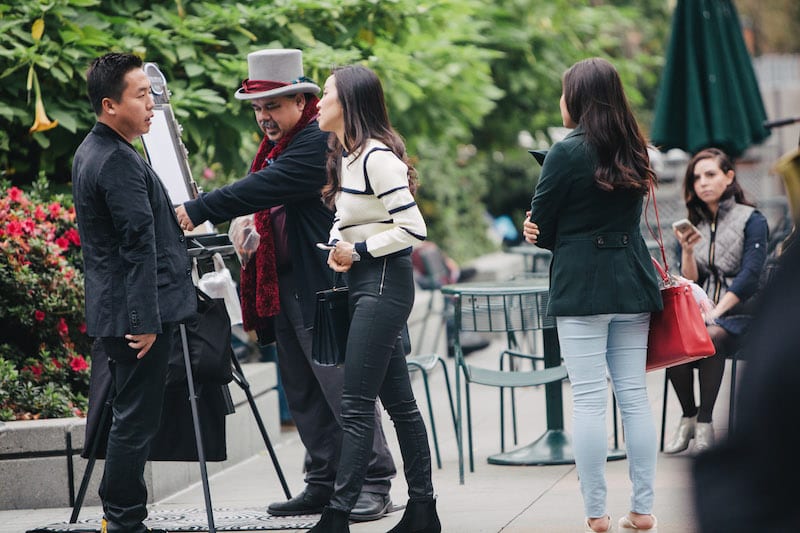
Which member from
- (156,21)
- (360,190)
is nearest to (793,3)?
(156,21)

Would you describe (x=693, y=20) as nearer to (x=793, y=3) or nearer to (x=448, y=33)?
(x=448, y=33)

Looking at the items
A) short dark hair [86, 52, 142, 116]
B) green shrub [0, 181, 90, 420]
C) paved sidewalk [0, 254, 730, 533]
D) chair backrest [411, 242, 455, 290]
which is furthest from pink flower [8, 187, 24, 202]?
chair backrest [411, 242, 455, 290]

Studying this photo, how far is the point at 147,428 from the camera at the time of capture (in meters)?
4.50

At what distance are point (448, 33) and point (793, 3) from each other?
26.8 m

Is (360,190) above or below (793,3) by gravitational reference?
below

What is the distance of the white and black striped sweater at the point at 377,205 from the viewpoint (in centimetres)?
446

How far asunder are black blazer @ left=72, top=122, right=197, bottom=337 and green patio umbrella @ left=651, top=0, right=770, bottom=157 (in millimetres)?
5529

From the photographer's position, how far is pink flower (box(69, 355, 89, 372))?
20.3 ft

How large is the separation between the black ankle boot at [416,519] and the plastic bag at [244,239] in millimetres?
1368

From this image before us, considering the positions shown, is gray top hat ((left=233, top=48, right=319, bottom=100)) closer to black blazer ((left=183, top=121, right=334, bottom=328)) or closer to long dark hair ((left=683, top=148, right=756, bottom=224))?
black blazer ((left=183, top=121, right=334, bottom=328))

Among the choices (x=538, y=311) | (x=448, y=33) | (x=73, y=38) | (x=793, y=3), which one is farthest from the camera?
(x=793, y=3)

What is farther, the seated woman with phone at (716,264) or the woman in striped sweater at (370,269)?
the seated woman with phone at (716,264)

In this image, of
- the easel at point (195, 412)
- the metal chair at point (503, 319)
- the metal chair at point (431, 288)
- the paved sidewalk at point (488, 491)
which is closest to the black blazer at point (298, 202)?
the easel at point (195, 412)

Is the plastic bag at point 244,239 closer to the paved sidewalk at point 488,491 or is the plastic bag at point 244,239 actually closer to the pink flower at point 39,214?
the paved sidewalk at point 488,491
